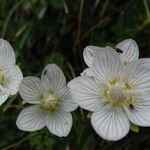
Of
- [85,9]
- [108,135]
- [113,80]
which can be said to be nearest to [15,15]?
[85,9]

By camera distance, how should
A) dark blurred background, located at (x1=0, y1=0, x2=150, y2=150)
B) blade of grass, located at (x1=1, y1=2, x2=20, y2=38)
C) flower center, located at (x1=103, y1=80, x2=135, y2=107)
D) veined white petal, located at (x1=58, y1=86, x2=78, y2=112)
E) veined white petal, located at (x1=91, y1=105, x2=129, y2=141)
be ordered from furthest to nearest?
blade of grass, located at (x1=1, y1=2, x2=20, y2=38) < dark blurred background, located at (x1=0, y1=0, x2=150, y2=150) < veined white petal, located at (x1=58, y1=86, x2=78, y2=112) < flower center, located at (x1=103, y1=80, x2=135, y2=107) < veined white petal, located at (x1=91, y1=105, x2=129, y2=141)

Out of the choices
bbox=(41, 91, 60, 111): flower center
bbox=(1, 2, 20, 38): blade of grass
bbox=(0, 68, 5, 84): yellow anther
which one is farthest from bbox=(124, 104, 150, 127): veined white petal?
bbox=(1, 2, 20, 38): blade of grass

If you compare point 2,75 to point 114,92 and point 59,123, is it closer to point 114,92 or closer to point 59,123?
point 59,123

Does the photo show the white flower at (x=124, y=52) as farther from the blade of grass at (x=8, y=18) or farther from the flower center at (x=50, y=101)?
the blade of grass at (x=8, y=18)

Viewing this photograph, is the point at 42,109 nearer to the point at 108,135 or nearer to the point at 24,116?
the point at 24,116

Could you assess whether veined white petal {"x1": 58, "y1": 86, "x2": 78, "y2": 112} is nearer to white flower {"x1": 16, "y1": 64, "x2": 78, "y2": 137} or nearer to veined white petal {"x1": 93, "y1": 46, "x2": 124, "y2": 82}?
white flower {"x1": 16, "y1": 64, "x2": 78, "y2": 137}

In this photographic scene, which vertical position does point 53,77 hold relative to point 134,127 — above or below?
above

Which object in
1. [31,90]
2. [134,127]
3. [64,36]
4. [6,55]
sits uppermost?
[6,55]

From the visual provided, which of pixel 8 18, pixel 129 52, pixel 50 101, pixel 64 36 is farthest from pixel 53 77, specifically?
pixel 64 36
